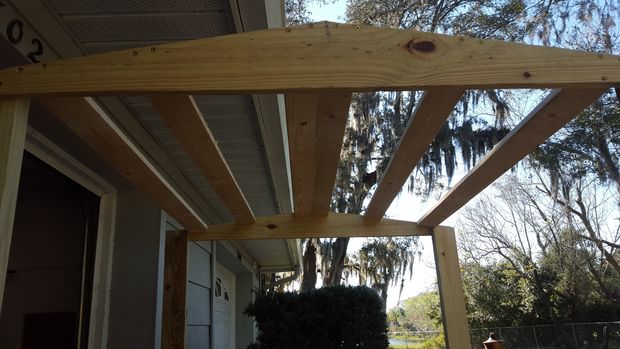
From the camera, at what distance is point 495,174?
8.30 feet

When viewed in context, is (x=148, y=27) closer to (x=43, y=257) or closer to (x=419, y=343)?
(x=43, y=257)

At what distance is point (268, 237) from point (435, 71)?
252 centimetres

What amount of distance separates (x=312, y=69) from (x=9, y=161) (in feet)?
3.13

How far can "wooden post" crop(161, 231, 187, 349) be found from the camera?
3.32 m

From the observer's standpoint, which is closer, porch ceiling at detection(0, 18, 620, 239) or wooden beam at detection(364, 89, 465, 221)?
porch ceiling at detection(0, 18, 620, 239)

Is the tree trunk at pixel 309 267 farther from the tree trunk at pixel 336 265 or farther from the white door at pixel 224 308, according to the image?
the white door at pixel 224 308

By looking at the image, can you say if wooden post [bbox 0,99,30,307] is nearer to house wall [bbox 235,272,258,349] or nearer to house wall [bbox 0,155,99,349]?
house wall [bbox 0,155,99,349]

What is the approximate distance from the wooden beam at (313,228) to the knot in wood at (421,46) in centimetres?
229

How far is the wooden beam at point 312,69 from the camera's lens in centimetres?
147

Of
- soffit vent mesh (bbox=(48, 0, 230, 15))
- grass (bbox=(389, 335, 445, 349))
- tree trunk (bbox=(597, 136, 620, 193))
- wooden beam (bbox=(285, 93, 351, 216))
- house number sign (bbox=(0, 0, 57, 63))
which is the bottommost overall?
grass (bbox=(389, 335, 445, 349))

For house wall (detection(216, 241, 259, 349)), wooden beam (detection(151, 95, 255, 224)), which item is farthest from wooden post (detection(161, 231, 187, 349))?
house wall (detection(216, 241, 259, 349))

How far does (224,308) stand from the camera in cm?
771

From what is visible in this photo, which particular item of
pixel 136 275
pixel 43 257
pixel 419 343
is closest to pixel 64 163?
pixel 136 275

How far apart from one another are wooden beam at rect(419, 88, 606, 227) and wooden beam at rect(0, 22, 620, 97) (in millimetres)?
158
